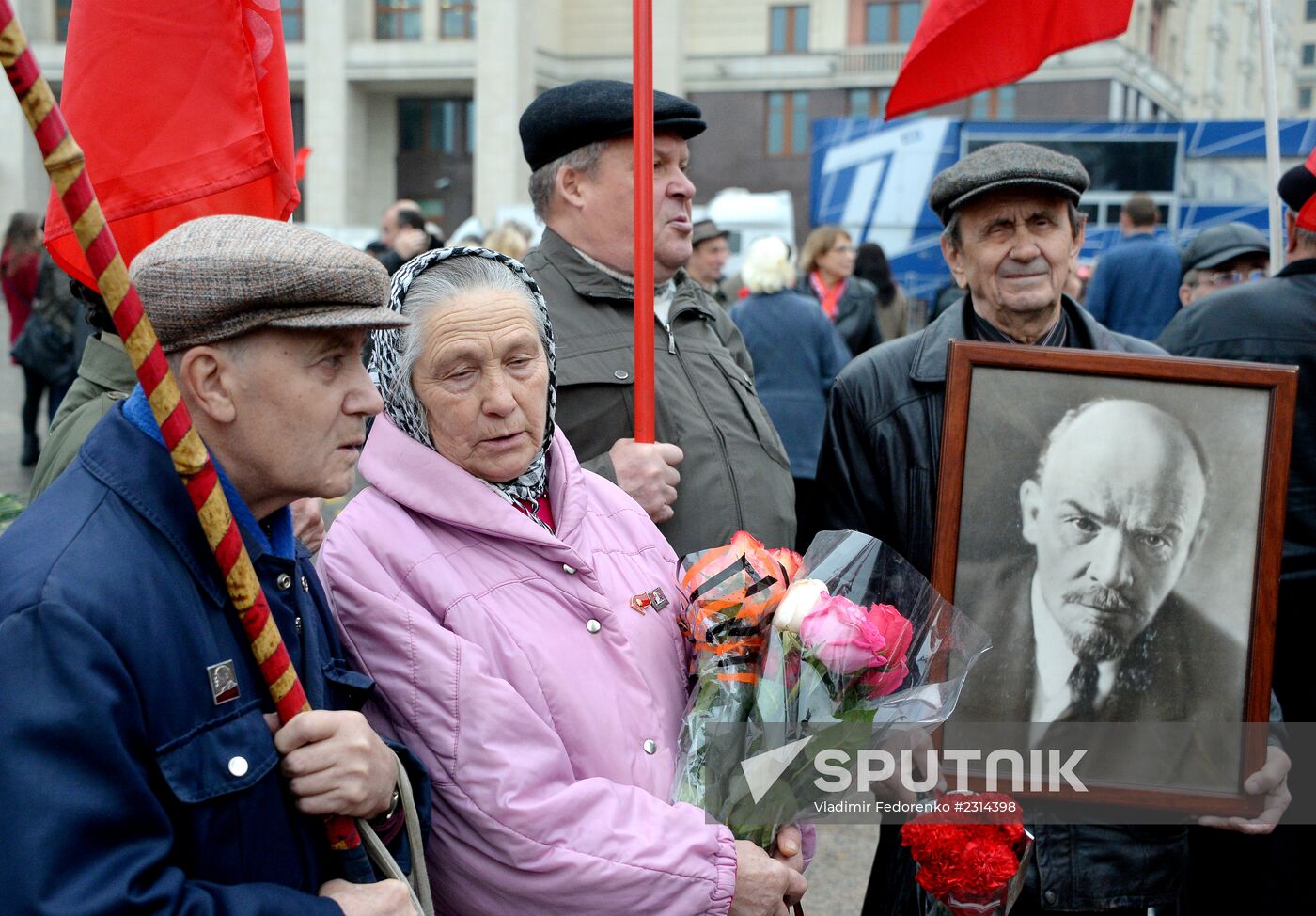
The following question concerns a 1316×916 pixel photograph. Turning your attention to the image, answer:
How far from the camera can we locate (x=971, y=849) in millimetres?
2148

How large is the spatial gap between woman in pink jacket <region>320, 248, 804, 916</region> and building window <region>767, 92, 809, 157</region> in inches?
1684

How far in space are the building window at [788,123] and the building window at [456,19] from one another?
10.5 m

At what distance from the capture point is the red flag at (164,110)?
2490 millimetres

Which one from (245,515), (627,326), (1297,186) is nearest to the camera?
(245,515)

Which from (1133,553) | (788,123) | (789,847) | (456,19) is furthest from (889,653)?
(788,123)

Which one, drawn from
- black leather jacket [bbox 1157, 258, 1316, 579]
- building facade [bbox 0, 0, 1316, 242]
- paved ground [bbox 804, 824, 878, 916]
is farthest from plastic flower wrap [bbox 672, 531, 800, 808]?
building facade [bbox 0, 0, 1316, 242]

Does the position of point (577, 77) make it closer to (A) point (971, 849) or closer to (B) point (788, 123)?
(B) point (788, 123)

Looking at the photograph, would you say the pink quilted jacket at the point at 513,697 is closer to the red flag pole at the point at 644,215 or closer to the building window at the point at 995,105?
the red flag pole at the point at 644,215

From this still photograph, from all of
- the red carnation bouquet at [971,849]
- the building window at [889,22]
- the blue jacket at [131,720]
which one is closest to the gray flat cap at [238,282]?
the blue jacket at [131,720]

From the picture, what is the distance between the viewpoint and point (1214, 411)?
2.29 meters

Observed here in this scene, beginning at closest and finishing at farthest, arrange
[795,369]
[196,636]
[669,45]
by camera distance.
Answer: [196,636] < [795,369] < [669,45]

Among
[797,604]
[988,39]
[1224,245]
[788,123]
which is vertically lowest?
[797,604]

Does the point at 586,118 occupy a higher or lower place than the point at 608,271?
higher

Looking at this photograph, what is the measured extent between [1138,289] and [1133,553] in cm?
636
